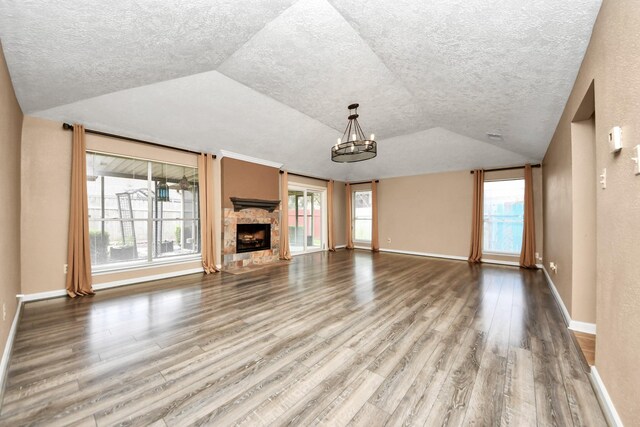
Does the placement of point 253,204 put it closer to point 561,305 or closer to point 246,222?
point 246,222

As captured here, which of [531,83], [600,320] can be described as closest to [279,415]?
[600,320]

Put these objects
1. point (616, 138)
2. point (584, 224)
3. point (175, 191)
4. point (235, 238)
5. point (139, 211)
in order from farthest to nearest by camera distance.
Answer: point (235, 238), point (175, 191), point (139, 211), point (584, 224), point (616, 138)

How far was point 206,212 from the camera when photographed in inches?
211

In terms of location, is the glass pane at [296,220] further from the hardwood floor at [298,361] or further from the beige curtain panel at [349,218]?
the hardwood floor at [298,361]

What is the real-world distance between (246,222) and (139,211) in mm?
2143

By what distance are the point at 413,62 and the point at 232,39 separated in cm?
198

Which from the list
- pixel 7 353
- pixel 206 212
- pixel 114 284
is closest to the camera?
pixel 7 353

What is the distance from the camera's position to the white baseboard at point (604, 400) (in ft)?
4.56

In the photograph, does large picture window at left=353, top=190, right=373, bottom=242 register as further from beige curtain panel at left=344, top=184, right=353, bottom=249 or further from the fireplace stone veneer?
the fireplace stone veneer

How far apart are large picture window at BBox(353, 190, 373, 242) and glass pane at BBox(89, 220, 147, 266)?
670 cm

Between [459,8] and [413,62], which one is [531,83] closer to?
[413,62]

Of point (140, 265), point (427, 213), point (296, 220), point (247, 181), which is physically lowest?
point (140, 265)

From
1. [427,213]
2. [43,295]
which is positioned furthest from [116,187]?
[427,213]

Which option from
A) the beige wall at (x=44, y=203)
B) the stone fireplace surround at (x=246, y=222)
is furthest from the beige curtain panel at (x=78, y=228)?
the stone fireplace surround at (x=246, y=222)
